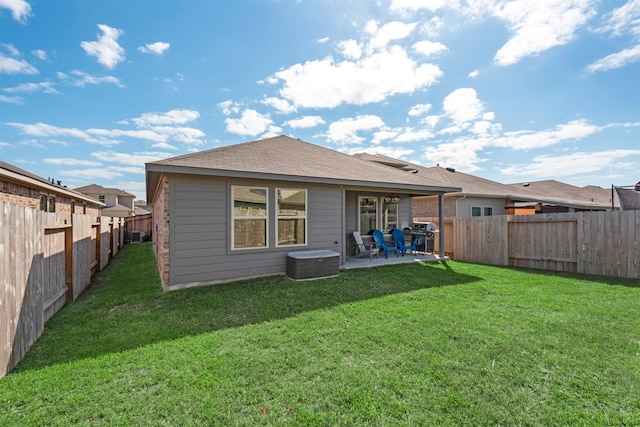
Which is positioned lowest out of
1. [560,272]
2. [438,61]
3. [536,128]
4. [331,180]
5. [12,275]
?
[560,272]

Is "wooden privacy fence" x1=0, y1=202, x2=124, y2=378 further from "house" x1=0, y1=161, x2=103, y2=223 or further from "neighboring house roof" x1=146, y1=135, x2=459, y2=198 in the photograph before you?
"neighboring house roof" x1=146, y1=135, x2=459, y2=198

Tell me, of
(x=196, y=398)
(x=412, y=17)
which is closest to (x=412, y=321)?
(x=196, y=398)

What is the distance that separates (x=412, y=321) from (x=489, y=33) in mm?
9148

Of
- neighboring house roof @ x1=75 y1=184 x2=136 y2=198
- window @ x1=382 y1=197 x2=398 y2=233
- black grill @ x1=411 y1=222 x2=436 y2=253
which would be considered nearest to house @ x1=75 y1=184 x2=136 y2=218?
neighboring house roof @ x1=75 y1=184 x2=136 y2=198

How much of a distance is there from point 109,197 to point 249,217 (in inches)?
1364

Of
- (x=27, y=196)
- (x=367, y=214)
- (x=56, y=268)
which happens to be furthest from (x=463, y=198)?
(x=27, y=196)

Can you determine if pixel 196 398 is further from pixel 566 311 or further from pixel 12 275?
pixel 566 311

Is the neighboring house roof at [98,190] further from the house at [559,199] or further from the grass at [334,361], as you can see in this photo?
the house at [559,199]

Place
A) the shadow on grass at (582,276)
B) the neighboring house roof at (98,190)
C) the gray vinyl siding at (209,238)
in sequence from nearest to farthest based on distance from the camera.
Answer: the gray vinyl siding at (209,238), the shadow on grass at (582,276), the neighboring house roof at (98,190)

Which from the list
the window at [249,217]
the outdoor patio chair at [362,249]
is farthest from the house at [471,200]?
the window at [249,217]

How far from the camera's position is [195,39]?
8.19 m

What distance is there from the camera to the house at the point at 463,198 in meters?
14.5

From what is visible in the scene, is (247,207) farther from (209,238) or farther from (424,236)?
(424,236)

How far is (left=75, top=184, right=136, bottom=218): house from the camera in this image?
99.1 feet
